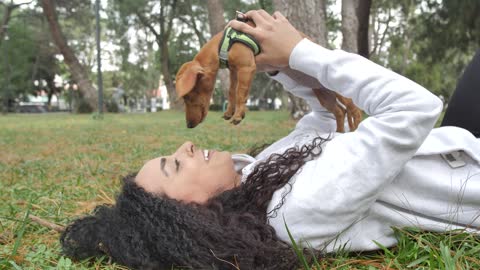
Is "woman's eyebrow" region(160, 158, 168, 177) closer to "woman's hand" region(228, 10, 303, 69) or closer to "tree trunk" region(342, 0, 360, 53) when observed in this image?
"woman's hand" region(228, 10, 303, 69)

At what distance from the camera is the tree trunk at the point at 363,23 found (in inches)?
418

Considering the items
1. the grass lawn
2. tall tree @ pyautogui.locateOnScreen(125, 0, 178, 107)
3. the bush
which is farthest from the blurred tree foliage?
the grass lawn

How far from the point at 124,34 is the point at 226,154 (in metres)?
29.9

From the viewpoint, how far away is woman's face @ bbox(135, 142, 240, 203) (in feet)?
5.81

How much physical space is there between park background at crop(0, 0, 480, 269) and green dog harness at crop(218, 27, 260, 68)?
0.61 metres

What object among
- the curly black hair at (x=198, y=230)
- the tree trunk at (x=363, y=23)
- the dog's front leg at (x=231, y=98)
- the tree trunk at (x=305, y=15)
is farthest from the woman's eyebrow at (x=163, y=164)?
the tree trunk at (x=363, y=23)

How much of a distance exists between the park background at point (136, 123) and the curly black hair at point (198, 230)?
0.46 ft

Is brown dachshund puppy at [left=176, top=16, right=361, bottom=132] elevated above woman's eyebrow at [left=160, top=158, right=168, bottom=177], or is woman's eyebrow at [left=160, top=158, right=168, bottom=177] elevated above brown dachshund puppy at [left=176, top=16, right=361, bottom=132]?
brown dachshund puppy at [left=176, top=16, right=361, bottom=132]

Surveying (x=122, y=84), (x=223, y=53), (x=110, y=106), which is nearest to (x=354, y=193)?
(x=223, y=53)

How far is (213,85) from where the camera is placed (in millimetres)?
2396

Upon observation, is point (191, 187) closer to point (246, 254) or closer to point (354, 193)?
point (246, 254)

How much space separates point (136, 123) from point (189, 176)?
40.1 ft

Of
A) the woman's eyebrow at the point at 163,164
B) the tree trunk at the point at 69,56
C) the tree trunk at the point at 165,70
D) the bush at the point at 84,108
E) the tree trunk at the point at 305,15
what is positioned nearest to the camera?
the woman's eyebrow at the point at 163,164

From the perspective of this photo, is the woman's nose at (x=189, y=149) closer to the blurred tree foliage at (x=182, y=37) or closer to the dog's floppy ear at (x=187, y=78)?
the dog's floppy ear at (x=187, y=78)
